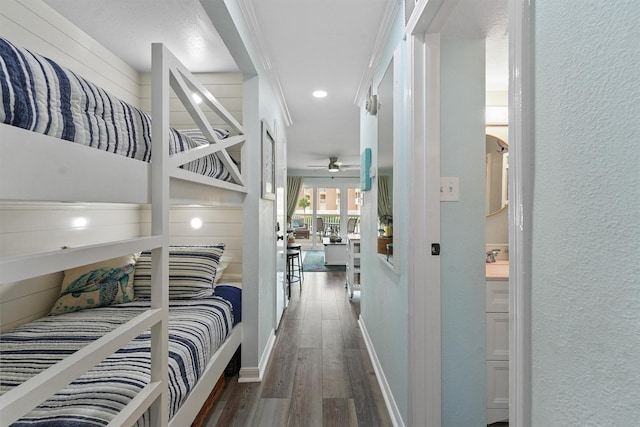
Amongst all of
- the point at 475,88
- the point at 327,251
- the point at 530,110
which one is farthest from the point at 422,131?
the point at 327,251

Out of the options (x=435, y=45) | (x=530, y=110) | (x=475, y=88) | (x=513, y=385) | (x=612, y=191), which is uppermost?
(x=435, y=45)

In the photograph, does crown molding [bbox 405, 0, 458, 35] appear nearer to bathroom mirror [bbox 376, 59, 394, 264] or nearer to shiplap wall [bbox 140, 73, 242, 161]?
bathroom mirror [bbox 376, 59, 394, 264]

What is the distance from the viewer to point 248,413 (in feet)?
6.88

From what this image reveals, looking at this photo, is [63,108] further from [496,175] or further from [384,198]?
[496,175]

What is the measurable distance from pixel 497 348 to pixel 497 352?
2 centimetres

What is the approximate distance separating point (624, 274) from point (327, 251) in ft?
23.4

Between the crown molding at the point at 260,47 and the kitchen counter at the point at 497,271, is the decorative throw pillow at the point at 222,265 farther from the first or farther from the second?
the kitchen counter at the point at 497,271

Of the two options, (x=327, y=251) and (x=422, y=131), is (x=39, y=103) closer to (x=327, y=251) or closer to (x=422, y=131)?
(x=422, y=131)

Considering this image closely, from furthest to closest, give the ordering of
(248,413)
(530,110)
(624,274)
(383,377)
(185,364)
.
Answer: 1. (383,377)
2. (248,413)
3. (185,364)
4. (530,110)
5. (624,274)

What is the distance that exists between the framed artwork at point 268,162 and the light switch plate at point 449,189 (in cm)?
149

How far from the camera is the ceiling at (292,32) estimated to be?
2006 millimetres

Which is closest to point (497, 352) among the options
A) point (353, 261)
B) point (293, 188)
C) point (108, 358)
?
point (108, 358)

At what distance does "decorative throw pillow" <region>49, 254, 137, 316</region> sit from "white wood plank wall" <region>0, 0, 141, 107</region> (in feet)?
4.42

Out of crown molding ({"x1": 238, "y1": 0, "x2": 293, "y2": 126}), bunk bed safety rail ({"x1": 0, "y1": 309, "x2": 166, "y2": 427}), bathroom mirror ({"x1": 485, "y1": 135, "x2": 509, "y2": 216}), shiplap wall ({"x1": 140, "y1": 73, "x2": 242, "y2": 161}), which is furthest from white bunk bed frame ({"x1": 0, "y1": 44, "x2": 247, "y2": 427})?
bathroom mirror ({"x1": 485, "y1": 135, "x2": 509, "y2": 216})
